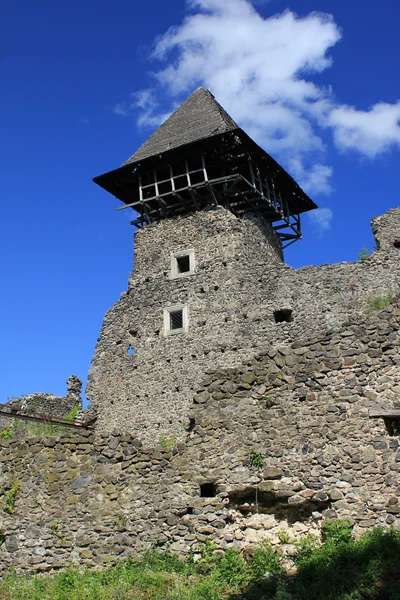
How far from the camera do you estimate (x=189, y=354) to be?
2091cm

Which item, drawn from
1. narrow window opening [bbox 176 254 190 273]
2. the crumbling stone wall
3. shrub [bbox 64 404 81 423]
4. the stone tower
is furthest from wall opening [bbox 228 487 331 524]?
the crumbling stone wall

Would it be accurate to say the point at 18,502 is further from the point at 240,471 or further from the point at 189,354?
the point at 189,354

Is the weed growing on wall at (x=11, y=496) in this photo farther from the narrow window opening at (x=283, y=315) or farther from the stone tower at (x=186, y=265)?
the narrow window opening at (x=283, y=315)

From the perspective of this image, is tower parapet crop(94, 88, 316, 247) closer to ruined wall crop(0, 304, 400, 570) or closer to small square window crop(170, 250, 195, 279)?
small square window crop(170, 250, 195, 279)

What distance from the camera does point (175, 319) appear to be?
21.9 m

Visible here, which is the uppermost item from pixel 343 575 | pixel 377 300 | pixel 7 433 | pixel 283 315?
pixel 283 315

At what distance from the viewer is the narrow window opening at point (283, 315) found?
20047mm

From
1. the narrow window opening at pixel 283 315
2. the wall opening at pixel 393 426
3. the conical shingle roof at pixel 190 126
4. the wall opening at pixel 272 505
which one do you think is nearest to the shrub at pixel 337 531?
the wall opening at pixel 272 505

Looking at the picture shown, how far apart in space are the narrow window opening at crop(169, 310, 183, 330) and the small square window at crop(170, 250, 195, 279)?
4.82 feet

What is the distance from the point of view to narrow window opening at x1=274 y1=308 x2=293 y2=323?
789 inches

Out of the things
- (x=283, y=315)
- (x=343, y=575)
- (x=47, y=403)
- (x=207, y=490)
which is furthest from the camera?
(x=47, y=403)

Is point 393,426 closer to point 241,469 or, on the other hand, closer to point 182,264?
point 241,469

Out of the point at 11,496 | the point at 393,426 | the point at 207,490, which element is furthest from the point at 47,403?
the point at 393,426

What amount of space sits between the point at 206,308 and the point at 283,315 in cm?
271
